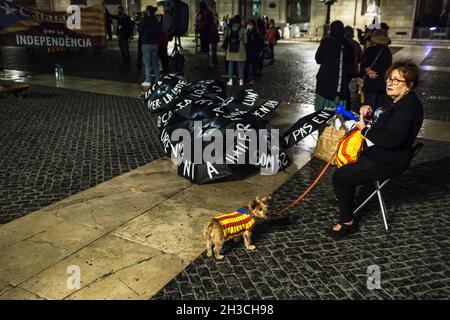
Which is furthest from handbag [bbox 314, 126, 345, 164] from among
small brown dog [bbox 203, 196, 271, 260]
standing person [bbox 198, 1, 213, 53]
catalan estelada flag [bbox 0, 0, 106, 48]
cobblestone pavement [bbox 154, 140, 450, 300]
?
catalan estelada flag [bbox 0, 0, 106, 48]

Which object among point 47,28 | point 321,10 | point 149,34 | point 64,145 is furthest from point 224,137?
point 321,10

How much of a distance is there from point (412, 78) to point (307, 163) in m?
2.68

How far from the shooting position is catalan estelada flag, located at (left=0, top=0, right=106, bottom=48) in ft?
46.3

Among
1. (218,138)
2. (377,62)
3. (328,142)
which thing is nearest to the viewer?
(218,138)

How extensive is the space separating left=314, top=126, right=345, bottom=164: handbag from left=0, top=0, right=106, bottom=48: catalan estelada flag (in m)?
11.6

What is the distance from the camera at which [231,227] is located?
11.9 feet

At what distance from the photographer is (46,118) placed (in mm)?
8461

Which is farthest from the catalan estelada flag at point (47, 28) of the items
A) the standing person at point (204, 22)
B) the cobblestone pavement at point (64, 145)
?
the cobblestone pavement at point (64, 145)

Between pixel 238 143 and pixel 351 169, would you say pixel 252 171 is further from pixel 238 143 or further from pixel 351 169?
pixel 351 169

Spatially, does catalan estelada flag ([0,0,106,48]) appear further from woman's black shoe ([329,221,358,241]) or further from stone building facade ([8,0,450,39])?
stone building facade ([8,0,450,39])

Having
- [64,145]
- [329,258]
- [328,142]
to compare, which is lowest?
[329,258]

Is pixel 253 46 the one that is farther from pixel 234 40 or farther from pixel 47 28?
pixel 47 28

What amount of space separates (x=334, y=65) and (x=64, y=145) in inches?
175
